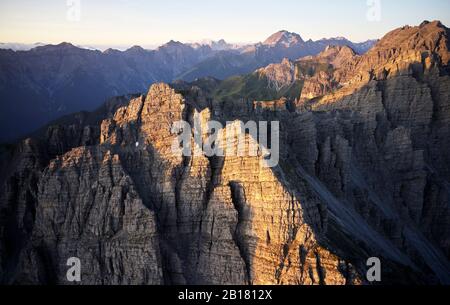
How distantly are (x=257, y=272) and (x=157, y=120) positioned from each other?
35.7 m

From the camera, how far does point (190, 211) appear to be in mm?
103375

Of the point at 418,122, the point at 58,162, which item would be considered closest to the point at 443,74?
the point at 418,122

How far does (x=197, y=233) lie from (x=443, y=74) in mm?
113141

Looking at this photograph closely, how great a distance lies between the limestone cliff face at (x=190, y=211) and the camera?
94812mm

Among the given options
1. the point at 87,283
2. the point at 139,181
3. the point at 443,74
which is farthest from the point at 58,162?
the point at 443,74

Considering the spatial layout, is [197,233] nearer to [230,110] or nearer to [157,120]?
[157,120]

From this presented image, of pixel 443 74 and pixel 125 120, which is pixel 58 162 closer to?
pixel 125 120

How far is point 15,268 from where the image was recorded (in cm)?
11019

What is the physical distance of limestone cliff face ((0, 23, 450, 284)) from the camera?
311 feet

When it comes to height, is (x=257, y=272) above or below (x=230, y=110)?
below

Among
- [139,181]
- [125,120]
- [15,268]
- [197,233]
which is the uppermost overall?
[125,120]

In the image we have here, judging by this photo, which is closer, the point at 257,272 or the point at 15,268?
the point at 257,272
